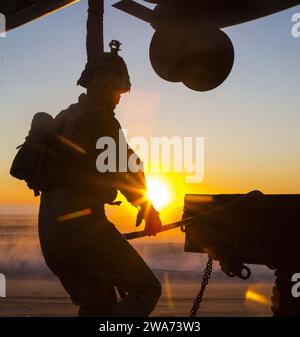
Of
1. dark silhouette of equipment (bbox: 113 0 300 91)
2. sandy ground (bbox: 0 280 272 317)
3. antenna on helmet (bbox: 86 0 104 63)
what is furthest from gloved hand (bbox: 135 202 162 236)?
sandy ground (bbox: 0 280 272 317)

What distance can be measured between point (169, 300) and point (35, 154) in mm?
17805

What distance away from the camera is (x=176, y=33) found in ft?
13.4

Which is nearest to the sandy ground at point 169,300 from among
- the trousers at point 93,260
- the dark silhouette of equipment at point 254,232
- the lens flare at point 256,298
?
the lens flare at point 256,298

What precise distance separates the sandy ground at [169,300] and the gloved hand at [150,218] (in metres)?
12.6

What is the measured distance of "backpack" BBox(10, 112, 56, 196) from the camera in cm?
345

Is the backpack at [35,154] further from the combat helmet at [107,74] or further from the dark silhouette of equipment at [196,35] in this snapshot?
the dark silhouette of equipment at [196,35]

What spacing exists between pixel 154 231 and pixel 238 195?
106 centimetres

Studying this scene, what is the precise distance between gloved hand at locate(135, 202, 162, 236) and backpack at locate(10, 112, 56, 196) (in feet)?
1.81

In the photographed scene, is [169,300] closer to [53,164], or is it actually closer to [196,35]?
[196,35]

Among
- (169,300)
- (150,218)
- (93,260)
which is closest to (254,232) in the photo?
(150,218)

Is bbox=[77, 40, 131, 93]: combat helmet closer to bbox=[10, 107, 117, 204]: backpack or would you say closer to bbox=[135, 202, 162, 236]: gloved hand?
bbox=[10, 107, 117, 204]: backpack

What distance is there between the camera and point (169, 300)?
2069 centimetres
